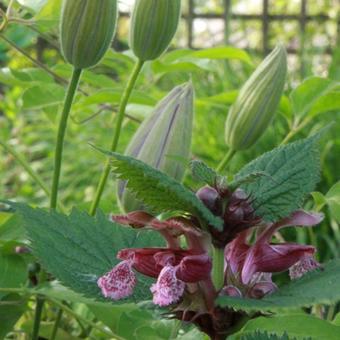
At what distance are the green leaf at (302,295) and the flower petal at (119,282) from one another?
57 millimetres

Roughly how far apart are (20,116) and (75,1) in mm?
2042

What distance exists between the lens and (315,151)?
1.31 feet

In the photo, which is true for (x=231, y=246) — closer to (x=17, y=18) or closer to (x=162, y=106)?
(x=162, y=106)

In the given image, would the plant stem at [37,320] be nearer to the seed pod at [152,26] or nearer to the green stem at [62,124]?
the green stem at [62,124]

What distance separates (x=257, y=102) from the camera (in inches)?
24.9

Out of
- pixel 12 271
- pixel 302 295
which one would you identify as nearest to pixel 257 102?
pixel 12 271

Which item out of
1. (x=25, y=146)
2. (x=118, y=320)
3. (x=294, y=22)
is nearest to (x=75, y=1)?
(x=118, y=320)

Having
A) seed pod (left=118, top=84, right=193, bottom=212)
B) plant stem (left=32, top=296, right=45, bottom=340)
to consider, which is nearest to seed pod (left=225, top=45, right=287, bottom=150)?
seed pod (left=118, top=84, right=193, bottom=212)

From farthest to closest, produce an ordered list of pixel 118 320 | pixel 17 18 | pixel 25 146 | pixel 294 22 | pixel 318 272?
pixel 294 22 → pixel 25 146 → pixel 17 18 → pixel 118 320 → pixel 318 272

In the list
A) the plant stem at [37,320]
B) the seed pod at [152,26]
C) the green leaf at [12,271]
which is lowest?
the plant stem at [37,320]

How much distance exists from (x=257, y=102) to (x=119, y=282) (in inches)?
11.2

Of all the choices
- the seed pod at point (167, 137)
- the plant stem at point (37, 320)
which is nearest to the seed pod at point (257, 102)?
the seed pod at point (167, 137)

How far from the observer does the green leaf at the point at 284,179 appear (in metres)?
0.38

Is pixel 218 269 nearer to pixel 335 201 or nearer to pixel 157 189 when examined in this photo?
pixel 157 189
